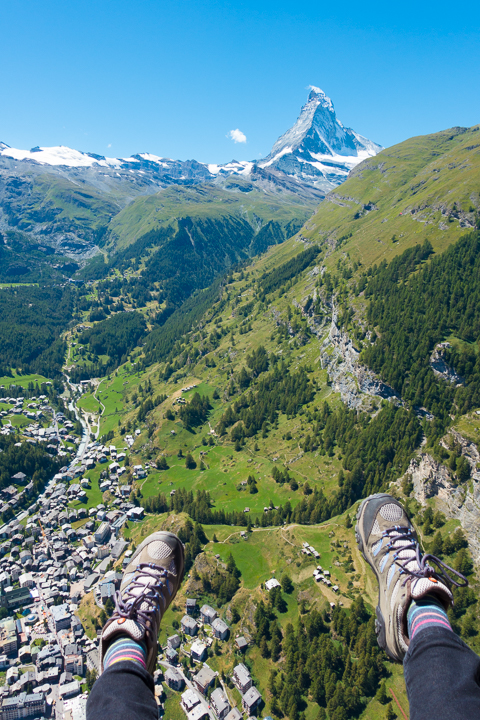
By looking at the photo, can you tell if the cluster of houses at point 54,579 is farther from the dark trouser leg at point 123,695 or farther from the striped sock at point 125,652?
the dark trouser leg at point 123,695

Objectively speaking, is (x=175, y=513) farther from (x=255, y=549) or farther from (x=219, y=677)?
(x=219, y=677)

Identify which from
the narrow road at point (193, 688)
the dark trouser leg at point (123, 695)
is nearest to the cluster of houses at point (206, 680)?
the narrow road at point (193, 688)

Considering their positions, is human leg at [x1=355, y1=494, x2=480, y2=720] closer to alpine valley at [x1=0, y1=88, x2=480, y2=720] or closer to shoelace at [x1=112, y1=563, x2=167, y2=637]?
shoelace at [x1=112, y1=563, x2=167, y2=637]

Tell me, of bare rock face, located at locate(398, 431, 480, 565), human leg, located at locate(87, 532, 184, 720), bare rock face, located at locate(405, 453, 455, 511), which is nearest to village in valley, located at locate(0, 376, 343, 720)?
bare rock face, located at locate(405, 453, 455, 511)

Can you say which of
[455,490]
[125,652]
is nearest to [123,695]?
[125,652]

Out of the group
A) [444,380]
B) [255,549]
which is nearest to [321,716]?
[255,549]

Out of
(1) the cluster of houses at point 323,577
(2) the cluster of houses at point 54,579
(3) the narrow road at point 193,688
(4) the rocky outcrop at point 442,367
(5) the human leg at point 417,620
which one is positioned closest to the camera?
(5) the human leg at point 417,620

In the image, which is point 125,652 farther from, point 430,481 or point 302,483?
point 302,483
